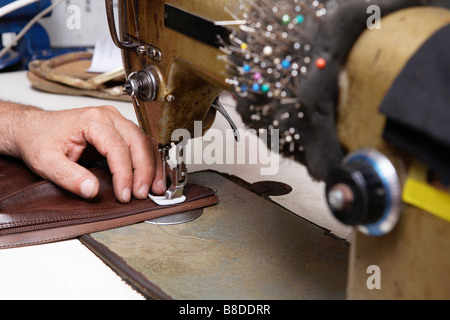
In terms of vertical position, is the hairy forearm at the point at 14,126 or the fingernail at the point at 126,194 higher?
the hairy forearm at the point at 14,126

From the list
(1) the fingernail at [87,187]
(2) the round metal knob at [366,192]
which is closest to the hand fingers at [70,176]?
(1) the fingernail at [87,187]

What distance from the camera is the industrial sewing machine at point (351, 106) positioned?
0.56m

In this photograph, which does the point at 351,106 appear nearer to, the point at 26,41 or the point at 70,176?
the point at 70,176

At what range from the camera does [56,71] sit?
6.29 ft

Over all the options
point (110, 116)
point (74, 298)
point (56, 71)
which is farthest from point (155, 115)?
point (56, 71)

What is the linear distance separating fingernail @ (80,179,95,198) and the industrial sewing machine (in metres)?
0.39

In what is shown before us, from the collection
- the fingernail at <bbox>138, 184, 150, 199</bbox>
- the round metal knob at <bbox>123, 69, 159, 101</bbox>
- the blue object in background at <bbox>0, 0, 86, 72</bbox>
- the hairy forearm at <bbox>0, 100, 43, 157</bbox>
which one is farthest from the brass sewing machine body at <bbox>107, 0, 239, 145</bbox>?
the blue object in background at <bbox>0, 0, 86, 72</bbox>

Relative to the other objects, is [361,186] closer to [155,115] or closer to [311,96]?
[311,96]

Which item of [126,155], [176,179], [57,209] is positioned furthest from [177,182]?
[57,209]

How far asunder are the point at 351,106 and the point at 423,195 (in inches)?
5.0

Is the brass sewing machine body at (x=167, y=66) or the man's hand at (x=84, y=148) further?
the man's hand at (x=84, y=148)

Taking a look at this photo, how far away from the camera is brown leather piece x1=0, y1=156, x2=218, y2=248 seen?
3.23 ft

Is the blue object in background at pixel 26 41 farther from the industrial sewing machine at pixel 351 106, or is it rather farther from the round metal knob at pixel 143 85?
the industrial sewing machine at pixel 351 106

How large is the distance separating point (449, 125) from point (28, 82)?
1835mm
